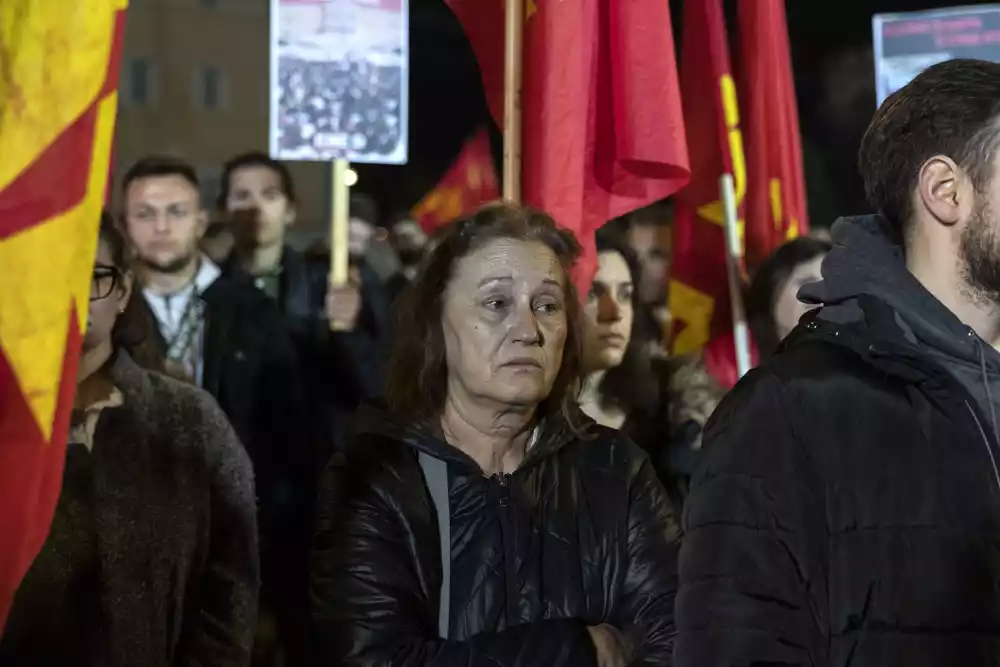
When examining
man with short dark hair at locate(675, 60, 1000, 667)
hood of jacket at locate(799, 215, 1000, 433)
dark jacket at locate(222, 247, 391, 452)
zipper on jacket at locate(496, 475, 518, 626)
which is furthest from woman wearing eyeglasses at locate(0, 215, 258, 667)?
hood of jacket at locate(799, 215, 1000, 433)

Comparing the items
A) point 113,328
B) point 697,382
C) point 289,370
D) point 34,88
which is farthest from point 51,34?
point 697,382

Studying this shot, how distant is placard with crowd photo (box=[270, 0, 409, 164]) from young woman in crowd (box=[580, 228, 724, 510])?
67 centimetres

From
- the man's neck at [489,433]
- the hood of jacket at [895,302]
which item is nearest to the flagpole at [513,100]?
the man's neck at [489,433]

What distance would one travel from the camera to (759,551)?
4.50 ft

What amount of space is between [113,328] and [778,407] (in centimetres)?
144

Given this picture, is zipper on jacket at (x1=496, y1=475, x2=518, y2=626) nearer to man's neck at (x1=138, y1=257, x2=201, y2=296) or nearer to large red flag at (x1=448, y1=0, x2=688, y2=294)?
large red flag at (x1=448, y1=0, x2=688, y2=294)

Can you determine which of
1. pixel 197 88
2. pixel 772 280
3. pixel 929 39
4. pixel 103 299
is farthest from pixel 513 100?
pixel 197 88

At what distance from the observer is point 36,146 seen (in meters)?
1.71

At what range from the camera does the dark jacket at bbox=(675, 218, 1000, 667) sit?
4.39ft

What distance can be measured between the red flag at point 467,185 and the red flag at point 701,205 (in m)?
0.85

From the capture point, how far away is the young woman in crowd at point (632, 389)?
328cm

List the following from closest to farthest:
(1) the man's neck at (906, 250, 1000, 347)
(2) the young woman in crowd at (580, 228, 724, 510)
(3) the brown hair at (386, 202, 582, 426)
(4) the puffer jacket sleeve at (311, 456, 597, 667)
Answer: (1) the man's neck at (906, 250, 1000, 347) → (4) the puffer jacket sleeve at (311, 456, 597, 667) → (3) the brown hair at (386, 202, 582, 426) → (2) the young woman in crowd at (580, 228, 724, 510)

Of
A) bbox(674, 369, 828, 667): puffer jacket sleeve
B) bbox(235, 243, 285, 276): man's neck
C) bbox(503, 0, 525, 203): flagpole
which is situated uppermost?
bbox(503, 0, 525, 203): flagpole

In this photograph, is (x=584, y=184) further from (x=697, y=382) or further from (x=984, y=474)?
(x=984, y=474)
